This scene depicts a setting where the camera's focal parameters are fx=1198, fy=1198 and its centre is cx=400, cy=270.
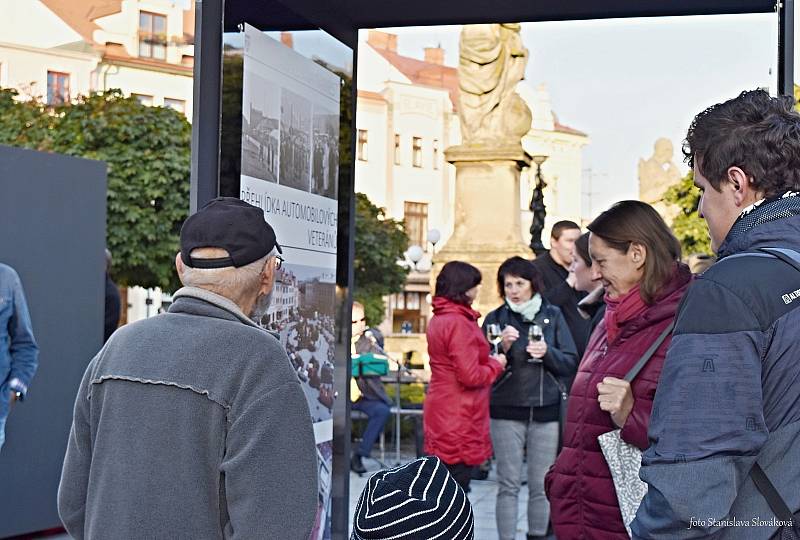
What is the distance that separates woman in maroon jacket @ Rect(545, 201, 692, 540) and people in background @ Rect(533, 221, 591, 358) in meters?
3.84

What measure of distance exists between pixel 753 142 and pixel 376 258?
37831 millimetres

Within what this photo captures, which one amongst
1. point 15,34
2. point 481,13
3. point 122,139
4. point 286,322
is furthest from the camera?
point 15,34

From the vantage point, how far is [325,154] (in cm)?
446

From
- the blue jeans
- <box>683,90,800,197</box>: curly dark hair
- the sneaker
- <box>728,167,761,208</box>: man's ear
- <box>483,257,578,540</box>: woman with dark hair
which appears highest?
<box>683,90,800,197</box>: curly dark hair

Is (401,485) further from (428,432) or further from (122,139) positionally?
(122,139)

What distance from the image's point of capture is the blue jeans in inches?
487

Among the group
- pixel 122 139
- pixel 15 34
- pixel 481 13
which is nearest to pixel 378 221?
pixel 122 139

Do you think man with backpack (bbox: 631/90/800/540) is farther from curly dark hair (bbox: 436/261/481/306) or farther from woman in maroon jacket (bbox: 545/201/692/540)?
curly dark hair (bbox: 436/261/481/306)

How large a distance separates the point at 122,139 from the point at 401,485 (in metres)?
33.6

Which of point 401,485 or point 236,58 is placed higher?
→ point 236,58

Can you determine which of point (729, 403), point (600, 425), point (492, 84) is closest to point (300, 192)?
point (600, 425)

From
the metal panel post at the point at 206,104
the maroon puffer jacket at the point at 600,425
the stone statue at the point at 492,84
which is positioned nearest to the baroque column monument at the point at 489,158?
the stone statue at the point at 492,84

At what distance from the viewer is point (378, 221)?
41625mm

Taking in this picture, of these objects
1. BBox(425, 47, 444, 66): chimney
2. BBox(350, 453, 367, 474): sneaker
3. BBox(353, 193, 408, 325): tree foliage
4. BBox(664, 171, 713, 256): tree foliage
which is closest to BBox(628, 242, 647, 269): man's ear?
BBox(350, 453, 367, 474): sneaker
